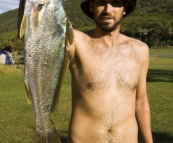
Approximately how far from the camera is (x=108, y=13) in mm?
2801

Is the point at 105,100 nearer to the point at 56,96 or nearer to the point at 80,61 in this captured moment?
the point at 80,61

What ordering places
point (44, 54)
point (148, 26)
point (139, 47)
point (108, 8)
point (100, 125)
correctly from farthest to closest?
point (148, 26), point (139, 47), point (100, 125), point (108, 8), point (44, 54)

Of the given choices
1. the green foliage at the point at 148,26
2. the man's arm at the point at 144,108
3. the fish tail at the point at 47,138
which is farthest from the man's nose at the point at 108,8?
the green foliage at the point at 148,26

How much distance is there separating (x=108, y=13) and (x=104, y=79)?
564mm

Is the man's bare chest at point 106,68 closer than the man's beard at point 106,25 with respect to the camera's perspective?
No

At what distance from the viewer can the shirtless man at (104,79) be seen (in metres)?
2.92

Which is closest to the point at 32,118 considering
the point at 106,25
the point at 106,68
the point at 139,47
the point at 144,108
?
the point at 144,108

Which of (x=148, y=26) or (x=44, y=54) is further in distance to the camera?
(x=148, y=26)

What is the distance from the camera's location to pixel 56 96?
7.07 feet

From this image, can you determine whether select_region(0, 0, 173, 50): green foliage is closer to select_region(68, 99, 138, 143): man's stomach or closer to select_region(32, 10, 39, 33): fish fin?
select_region(68, 99, 138, 143): man's stomach

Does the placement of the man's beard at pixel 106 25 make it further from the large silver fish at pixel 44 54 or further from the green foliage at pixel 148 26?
the green foliage at pixel 148 26

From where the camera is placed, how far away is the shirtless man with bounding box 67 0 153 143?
9.59 feet

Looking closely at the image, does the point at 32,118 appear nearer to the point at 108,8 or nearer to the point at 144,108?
the point at 144,108

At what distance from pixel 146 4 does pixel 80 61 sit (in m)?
163
